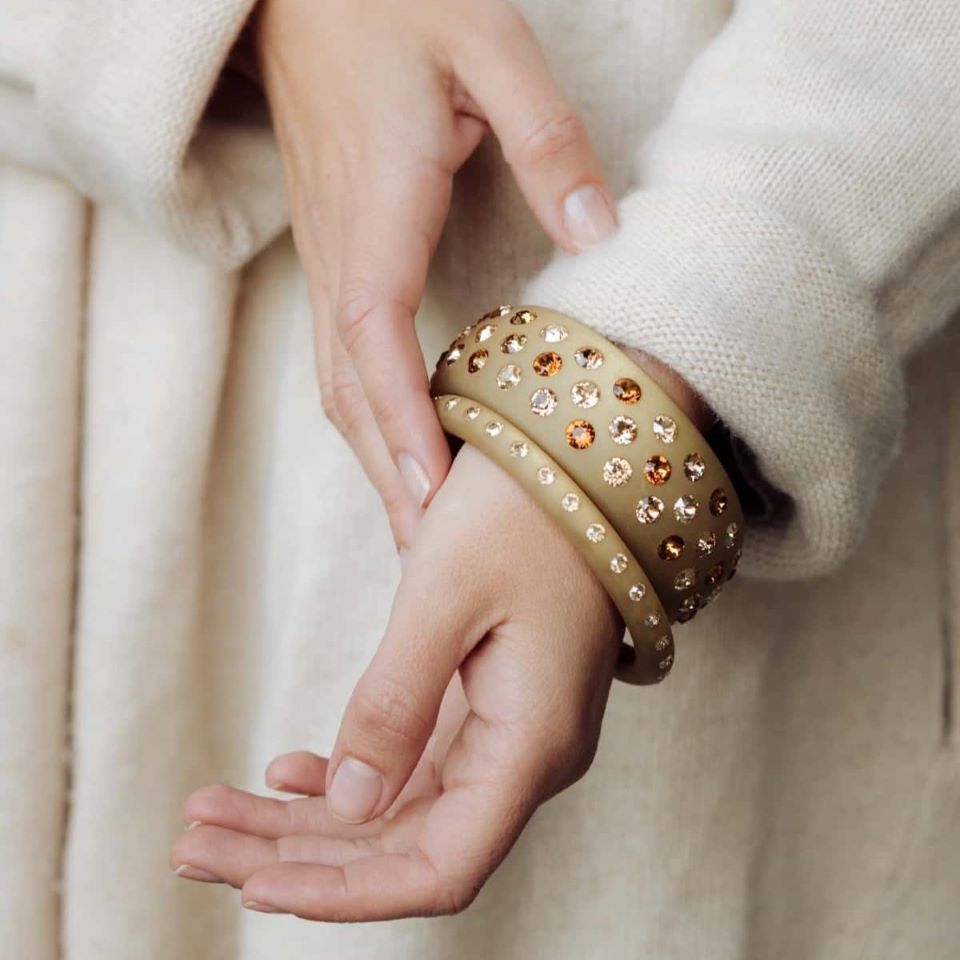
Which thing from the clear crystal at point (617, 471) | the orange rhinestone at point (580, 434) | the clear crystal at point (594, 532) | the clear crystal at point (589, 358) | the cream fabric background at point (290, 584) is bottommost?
the cream fabric background at point (290, 584)

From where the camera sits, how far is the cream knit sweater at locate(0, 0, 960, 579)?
1.60ft

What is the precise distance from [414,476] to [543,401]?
0.27 ft

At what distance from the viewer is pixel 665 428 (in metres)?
0.48

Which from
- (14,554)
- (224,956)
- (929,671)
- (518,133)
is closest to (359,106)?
(518,133)

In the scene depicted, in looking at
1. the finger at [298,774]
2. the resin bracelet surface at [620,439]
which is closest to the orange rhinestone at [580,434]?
the resin bracelet surface at [620,439]

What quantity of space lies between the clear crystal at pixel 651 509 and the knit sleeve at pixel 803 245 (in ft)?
0.18

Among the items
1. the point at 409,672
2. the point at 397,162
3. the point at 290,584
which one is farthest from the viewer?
the point at 290,584

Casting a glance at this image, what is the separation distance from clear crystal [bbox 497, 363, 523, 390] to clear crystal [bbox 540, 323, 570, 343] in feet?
0.06

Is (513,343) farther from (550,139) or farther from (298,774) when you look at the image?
(298,774)

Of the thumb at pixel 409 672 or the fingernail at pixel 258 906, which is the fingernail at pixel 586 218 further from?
the fingernail at pixel 258 906

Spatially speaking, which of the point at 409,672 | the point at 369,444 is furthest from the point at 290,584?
the point at 409,672

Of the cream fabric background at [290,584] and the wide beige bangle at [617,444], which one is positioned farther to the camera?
the cream fabric background at [290,584]

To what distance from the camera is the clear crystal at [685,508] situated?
479 millimetres

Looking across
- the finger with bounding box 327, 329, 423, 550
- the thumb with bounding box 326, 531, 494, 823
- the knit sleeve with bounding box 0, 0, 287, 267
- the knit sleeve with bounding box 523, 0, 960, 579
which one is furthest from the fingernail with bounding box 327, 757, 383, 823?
the knit sleeve with bounding box 0, 0, 287, 267
